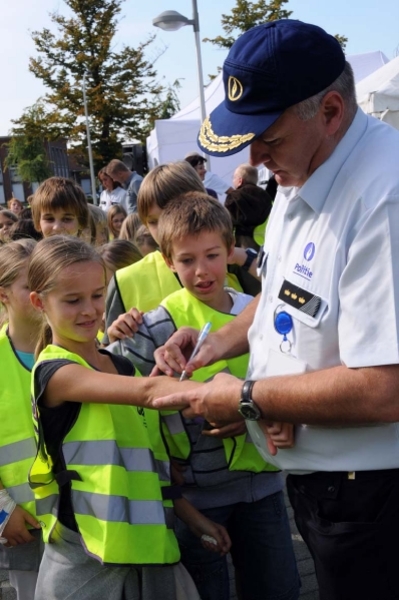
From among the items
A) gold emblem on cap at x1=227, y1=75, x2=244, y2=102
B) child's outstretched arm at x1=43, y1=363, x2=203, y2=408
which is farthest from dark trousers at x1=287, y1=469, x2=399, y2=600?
gold emblem on cap at x1=227, y1=75, x2=244, y2=102

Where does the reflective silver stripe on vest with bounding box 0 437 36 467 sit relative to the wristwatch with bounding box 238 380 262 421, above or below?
below

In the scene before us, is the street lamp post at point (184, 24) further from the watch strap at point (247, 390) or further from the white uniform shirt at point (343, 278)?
the watch strap at point (247, 390)

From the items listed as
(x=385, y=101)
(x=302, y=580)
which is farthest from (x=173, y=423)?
(x=385, y=101)

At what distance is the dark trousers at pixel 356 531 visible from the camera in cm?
171

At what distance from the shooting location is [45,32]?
1246 inches

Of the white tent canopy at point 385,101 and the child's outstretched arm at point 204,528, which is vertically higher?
the white tent canopy at point 385,101

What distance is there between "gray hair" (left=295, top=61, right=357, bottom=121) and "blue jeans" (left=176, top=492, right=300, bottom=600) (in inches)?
55.6

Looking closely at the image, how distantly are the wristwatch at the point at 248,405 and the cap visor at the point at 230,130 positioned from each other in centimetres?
58

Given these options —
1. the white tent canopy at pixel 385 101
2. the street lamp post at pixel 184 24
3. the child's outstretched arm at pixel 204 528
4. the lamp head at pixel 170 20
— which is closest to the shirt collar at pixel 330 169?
the child's outstretched arm at pixel 204 528

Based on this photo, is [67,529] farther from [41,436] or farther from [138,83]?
[138,83]

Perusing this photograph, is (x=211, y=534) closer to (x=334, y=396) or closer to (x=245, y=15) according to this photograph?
(x=334, y=396)

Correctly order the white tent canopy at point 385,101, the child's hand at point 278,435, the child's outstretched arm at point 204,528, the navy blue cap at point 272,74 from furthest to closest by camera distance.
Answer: the white tent canopy at point 385,101
the child's outstretched arm at point 204,528
the child's hand at point 278,435
the navy blue cap at point 272,74

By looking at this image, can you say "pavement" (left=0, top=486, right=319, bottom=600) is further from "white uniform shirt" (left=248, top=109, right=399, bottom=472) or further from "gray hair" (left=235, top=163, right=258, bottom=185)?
"gray hair" (left=235, top=163, right=258, bottom=185)

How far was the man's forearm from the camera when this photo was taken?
1504 millimetres
